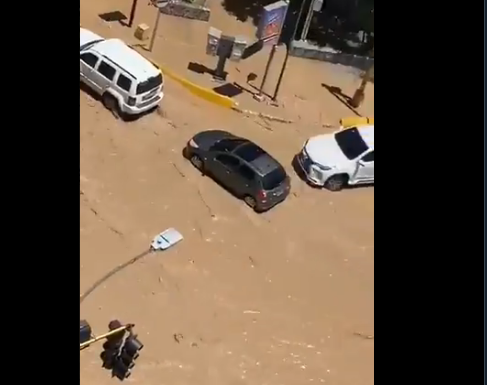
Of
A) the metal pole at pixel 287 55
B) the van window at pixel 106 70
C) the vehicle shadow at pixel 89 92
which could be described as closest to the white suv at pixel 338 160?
the metal pole at pixel 287 55

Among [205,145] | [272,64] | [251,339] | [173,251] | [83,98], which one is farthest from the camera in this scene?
[272,64]

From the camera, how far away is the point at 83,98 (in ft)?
59.3

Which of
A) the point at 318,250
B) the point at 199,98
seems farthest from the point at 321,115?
the point at 318,250

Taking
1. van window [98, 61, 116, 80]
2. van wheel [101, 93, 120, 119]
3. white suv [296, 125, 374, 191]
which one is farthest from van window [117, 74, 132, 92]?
white suv [296, 125, 374, 191]

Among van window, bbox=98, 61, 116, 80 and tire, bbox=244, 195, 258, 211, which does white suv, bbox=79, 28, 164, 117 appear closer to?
van window, bbox=98, 61, 116, 80

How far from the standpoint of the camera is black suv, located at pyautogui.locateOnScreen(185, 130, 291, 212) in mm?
16344

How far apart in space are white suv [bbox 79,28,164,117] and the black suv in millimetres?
1458

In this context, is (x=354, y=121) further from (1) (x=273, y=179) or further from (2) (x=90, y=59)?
(2) (x=90, y=59)

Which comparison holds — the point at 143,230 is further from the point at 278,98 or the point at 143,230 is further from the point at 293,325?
the point at 278,98

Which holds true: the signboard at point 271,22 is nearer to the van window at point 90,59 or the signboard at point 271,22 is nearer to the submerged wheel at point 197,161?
the van window at point 90,59

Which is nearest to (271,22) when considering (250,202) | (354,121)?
(354,121)
